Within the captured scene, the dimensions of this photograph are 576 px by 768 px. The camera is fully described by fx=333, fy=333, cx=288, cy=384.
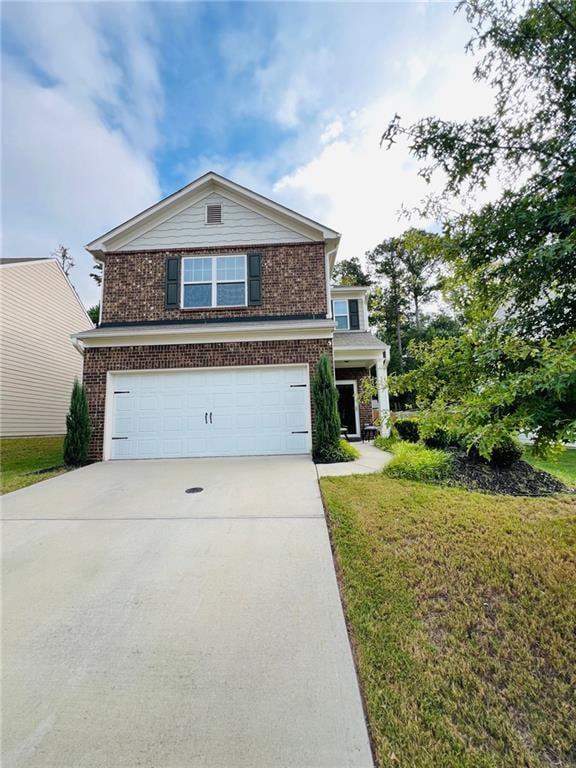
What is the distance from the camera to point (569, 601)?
249cm

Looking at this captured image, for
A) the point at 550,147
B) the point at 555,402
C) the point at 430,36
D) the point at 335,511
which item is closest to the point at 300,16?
the point at 430,36

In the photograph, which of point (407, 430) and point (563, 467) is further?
point (407, 430)

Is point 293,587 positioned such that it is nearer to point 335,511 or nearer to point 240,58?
point 335,511

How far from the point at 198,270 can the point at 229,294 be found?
1114 millimetres

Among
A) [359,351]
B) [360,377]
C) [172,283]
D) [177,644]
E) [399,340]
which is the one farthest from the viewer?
[399,340]

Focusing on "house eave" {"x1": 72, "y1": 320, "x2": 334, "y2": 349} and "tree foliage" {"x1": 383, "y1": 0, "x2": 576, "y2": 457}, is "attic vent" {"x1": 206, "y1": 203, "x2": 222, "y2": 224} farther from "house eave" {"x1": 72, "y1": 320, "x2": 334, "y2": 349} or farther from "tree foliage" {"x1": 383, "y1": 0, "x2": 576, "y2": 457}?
"tree foliage" {"x1": 383, "y1": 0, "x2": 576, "y2": 457}

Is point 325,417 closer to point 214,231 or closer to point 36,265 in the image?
point 214,231

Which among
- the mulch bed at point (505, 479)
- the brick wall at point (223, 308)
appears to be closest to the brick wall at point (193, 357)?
the brick wall at point (223, 308)

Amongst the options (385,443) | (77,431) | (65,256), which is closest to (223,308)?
(77,431)

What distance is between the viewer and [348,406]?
12.7 meters

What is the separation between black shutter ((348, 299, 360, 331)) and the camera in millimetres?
13480

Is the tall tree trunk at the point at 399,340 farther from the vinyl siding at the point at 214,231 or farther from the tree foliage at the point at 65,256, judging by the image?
the tree foliage at the point at 65,256

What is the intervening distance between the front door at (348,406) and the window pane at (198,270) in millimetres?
6074

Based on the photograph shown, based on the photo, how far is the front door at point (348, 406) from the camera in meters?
12.6
